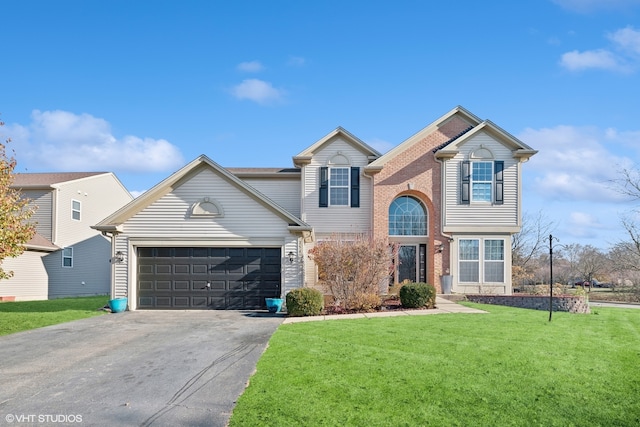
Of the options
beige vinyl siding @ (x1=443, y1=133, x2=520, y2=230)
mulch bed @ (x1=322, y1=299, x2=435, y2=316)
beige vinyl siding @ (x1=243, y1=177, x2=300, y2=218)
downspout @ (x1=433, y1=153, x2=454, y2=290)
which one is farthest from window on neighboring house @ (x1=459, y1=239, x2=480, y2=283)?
beige vinyl siding @ (x1=243, y1=177, x2=300, y2=218)

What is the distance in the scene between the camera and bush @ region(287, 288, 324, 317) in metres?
14.8

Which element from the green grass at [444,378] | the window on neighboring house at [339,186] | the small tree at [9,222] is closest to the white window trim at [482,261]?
the window on neighboring house at [339,186]

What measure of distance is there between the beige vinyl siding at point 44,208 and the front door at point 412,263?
18222 millimetres

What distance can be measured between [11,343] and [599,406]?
1160cm

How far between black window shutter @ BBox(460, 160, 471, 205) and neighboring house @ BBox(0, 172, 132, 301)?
1999cm

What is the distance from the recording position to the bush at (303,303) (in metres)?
14.8

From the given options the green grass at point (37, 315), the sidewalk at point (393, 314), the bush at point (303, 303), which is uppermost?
the bush at point (303, 303)

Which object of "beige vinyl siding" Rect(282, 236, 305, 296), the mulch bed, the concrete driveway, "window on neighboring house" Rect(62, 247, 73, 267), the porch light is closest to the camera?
the concrete driveway

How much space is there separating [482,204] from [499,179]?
136cm

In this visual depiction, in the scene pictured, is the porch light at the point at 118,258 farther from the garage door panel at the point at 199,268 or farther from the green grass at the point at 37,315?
the garage door panel at the point at 199,268

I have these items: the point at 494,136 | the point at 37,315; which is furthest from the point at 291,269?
the point at 494,136

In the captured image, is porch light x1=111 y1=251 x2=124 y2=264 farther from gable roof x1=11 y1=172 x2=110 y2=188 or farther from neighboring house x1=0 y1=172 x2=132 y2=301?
gable roof x1=11 y1=172 x2=110 y2=188

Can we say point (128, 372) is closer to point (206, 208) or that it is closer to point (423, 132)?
point (206, 208)

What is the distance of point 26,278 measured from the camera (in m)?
23.2
